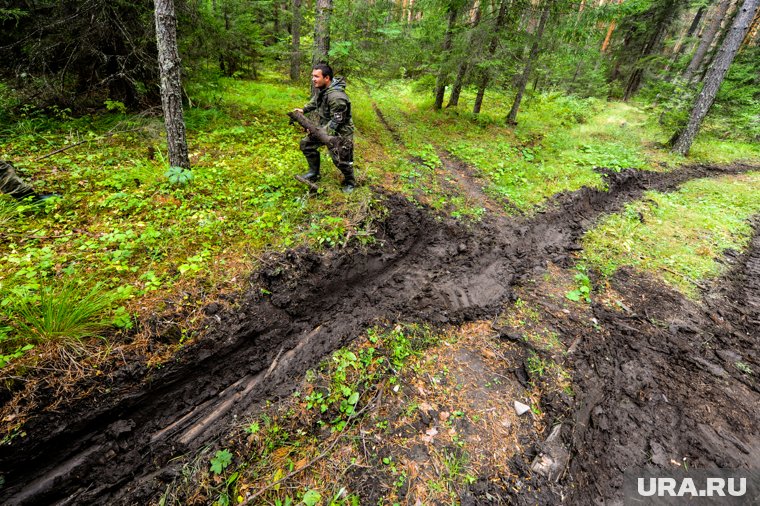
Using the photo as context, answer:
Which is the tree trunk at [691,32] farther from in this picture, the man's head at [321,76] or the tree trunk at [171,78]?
the tree trunk at [171,78]

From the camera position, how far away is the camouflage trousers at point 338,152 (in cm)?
560

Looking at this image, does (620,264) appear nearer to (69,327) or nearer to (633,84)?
(69,327)

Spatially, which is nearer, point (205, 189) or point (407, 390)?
point (407, 390)

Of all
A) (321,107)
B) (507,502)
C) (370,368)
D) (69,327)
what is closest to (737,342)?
(507,502)

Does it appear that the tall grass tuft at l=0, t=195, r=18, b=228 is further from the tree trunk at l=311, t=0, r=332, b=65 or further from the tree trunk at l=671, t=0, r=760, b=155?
the tree trunk at l=671, t=0, r=760, b=155

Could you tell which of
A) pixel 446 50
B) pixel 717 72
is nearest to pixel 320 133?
pixel 446 50

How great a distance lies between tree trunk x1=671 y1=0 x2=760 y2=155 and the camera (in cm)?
951

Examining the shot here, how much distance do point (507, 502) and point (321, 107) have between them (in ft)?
20.2

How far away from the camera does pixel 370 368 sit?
3.71 meters

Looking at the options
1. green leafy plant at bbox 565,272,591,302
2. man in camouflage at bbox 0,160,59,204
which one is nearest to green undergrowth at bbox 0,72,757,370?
man in camouflage at bbox 0,160,59,204

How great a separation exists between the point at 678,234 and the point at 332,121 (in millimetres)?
7758

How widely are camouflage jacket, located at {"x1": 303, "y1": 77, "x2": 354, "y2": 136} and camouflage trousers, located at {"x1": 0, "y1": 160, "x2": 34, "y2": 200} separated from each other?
14.5ft

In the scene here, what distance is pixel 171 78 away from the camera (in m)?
4.76

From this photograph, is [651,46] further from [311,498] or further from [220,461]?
[220,461]
